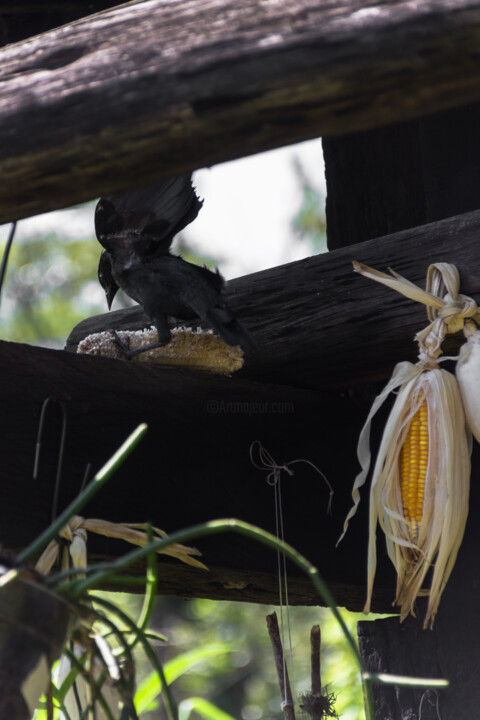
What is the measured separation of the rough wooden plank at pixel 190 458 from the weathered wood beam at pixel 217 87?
442 mm

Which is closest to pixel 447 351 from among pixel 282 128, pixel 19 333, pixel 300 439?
pixel 300 439

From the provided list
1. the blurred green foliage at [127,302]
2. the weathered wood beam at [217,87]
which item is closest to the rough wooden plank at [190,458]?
the weathered wood beam at [217,87]

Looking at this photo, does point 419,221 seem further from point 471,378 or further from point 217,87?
point 217,87

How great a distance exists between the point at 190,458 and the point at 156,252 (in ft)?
1.19

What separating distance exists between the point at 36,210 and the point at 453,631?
1.15 metres

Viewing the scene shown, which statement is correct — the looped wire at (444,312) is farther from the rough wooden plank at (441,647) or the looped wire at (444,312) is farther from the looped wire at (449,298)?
the rough wooden plank at (441,647)

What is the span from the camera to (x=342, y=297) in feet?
4.69

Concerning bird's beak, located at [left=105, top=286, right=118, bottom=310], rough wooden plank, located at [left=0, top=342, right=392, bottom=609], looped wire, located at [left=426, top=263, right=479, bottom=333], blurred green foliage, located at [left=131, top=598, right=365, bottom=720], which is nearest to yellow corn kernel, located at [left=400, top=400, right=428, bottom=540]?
looped wire, located at [left=426, top=263, right=479, bottom=333]

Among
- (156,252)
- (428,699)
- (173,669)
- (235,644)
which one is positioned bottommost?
(235,644)

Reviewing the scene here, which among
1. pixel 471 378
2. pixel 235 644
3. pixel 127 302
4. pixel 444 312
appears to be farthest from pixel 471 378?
pixel 127 302

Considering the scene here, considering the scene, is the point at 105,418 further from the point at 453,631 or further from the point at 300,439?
the point at 453,631

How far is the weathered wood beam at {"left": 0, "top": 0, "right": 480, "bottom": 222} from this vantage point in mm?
653

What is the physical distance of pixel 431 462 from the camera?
3.98ft

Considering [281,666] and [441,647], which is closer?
[281,666]
